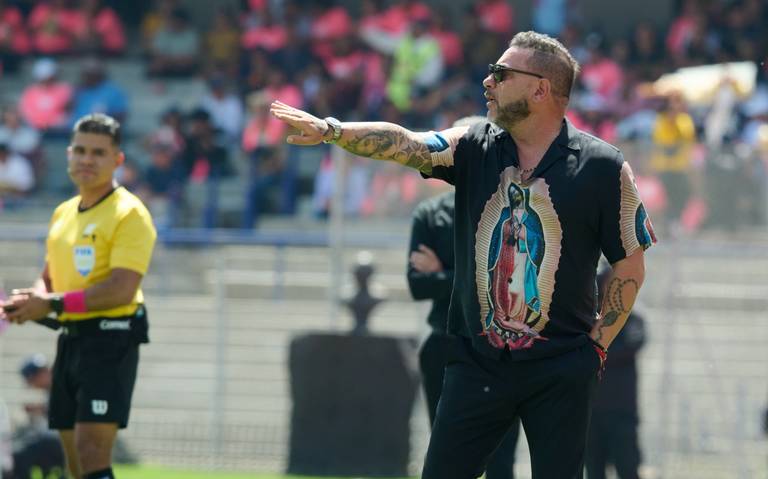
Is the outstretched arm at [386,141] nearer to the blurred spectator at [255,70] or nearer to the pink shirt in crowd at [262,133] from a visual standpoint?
the pink shirt in crowd at [262,133]

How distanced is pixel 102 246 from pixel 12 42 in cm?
1525

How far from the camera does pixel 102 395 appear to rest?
23.8 ft

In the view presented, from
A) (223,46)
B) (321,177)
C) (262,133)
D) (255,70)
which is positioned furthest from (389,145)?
(223,46)

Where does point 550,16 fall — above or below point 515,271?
above

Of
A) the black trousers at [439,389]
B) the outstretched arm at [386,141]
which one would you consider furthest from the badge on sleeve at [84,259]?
the outstretched arm at [386,141]

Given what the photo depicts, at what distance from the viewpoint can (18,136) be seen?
18891mm

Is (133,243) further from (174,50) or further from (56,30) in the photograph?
(56,30)

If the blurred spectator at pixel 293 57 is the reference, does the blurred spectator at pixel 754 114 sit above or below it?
below

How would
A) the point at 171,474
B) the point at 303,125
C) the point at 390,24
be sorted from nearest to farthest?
the point at 303,125 < the point at 171,474 < the point at 390,24

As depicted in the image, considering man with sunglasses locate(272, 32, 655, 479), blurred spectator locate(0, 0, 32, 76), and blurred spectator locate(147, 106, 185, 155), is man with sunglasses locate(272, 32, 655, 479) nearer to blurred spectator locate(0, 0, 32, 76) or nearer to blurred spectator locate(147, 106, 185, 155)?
blurred spectator locate(147, 106, 185, 155)

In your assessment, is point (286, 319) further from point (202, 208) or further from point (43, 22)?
point (43, 22)

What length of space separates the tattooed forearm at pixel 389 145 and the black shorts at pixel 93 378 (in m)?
2.33

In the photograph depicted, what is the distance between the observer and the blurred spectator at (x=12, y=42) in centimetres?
2162

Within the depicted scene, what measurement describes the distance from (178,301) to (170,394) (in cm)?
83
